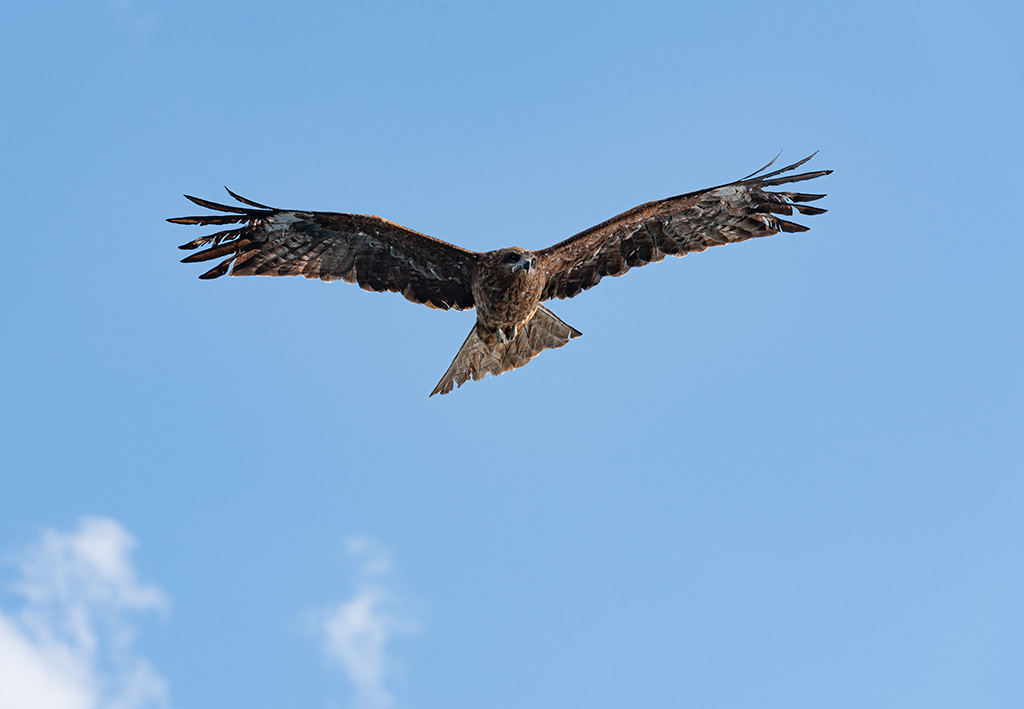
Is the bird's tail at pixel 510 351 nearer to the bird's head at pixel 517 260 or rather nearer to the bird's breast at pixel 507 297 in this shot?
the bird's breast at pixel 507 297

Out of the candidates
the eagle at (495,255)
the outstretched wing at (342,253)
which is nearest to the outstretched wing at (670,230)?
the eagle at (495,255)

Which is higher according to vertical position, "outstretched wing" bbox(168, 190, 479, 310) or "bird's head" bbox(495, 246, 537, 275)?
"outstretched wing" bbox(168, 190, 479, 310)

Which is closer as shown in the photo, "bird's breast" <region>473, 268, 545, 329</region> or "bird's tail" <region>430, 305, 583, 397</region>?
"bird's breast" <region>473, 268, 545, 329</region>

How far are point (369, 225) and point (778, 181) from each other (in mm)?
4712

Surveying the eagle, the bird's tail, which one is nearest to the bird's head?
the eagle

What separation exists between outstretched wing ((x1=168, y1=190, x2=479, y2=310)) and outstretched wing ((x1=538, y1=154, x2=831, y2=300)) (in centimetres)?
122

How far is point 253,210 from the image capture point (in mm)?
9711

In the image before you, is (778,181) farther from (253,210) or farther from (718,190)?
(253,210)

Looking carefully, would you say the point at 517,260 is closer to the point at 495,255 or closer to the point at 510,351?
the point at 495,255

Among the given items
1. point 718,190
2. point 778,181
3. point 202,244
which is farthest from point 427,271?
point 778,181

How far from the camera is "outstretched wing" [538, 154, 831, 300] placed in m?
10.3

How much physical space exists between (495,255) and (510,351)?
154cm

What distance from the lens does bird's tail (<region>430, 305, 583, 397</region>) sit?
1092 centimetres

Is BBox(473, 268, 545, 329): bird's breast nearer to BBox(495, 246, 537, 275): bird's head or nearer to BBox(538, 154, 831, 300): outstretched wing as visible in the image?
→ BBox(495, 246, 537, 275): bird's head
